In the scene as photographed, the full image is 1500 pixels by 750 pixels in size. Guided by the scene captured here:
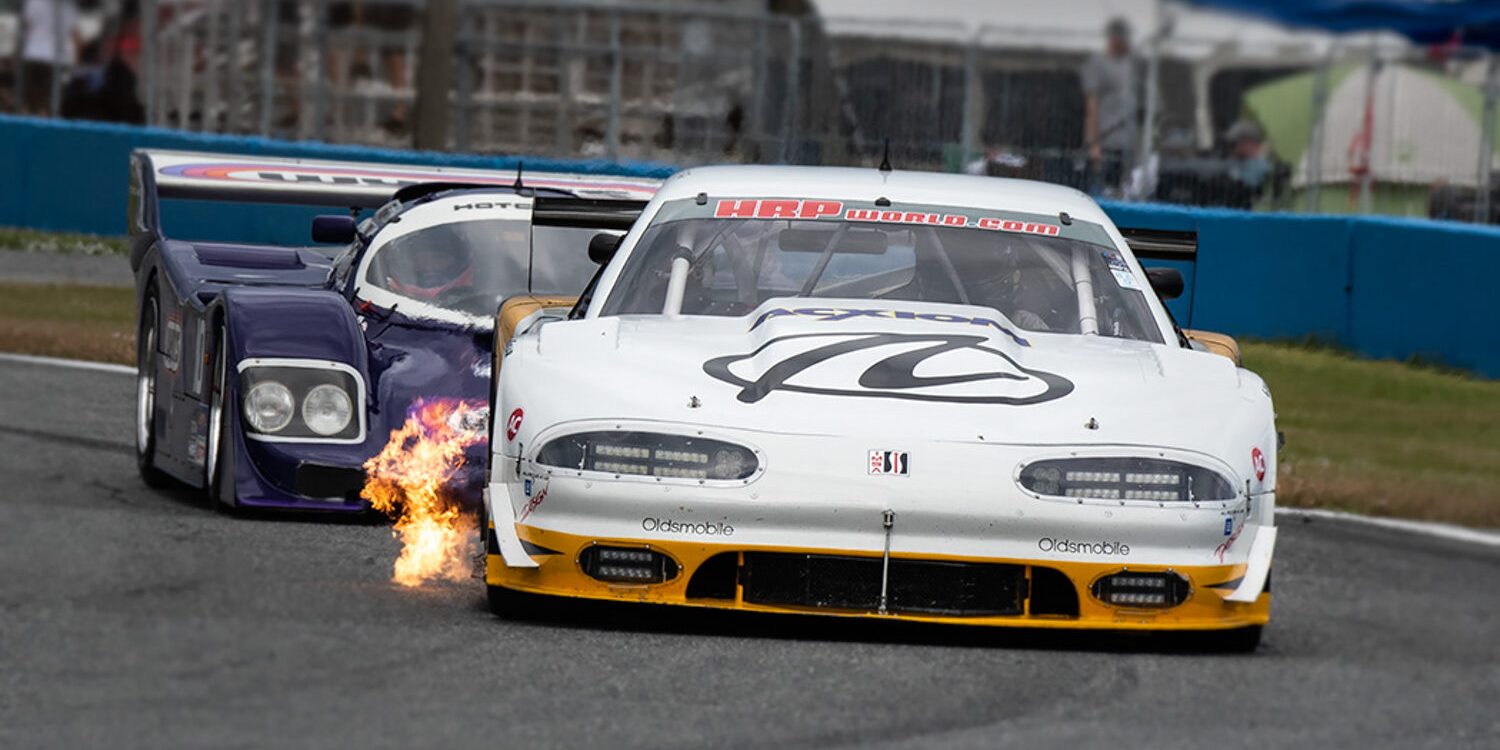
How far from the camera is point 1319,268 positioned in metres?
14.9

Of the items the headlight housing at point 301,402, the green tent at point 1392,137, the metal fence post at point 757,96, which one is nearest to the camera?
the headlight housing at point 301,402

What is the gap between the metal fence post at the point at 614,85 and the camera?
2166cm

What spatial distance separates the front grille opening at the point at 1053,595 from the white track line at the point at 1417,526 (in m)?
3.07

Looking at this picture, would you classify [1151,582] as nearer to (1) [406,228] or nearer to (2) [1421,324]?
(1) [406,228]

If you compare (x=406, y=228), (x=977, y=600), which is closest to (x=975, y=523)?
(x=977, y=600)

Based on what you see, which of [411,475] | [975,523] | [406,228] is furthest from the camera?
[406,228]

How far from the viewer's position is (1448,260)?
538 inches

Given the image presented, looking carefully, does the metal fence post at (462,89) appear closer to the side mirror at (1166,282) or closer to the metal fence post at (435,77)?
the metal fence post at (435,77)

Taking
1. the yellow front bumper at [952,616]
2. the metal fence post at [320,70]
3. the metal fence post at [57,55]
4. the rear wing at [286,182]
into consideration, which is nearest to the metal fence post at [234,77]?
the metal fence post at [320,70]

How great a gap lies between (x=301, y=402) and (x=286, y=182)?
9.18 feet

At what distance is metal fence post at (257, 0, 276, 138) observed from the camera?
22.2m

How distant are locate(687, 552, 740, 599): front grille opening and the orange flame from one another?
1664mm

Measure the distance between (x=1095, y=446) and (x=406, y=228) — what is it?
11.9 ft

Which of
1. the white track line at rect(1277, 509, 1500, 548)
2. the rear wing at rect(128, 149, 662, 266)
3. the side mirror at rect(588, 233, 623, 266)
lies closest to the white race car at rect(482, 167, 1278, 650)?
the side mirror at rect(588, 233, 623, 266)
